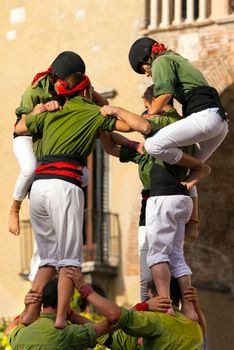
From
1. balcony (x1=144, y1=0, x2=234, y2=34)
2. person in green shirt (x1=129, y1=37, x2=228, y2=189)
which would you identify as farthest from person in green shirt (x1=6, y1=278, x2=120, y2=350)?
balcony (x1=144, y1=0, x2=234, y2=34)

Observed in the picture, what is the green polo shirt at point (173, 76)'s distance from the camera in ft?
41.8

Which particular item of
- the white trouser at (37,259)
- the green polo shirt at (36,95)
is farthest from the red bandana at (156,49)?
the white trouser at (37,259)

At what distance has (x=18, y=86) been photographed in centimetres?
2647

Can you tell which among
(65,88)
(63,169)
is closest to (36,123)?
(65,88)

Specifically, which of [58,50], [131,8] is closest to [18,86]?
[58,50]

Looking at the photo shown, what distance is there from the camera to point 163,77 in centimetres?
1272

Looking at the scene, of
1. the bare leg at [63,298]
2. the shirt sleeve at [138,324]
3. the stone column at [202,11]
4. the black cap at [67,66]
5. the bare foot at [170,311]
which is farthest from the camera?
the stone column at [202,11]

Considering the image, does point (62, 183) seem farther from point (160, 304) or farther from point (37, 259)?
point (37, 259)

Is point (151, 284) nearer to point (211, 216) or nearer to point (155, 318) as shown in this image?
point (155, 318)

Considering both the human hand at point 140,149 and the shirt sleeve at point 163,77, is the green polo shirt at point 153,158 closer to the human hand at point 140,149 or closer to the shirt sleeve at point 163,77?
the human hand at point 140,149

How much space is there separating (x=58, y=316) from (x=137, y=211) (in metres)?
12.3

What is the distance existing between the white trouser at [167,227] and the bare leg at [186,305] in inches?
2.1

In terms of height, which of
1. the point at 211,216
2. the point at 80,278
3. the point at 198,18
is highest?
the point at 198,18

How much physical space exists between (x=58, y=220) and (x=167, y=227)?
99cm
